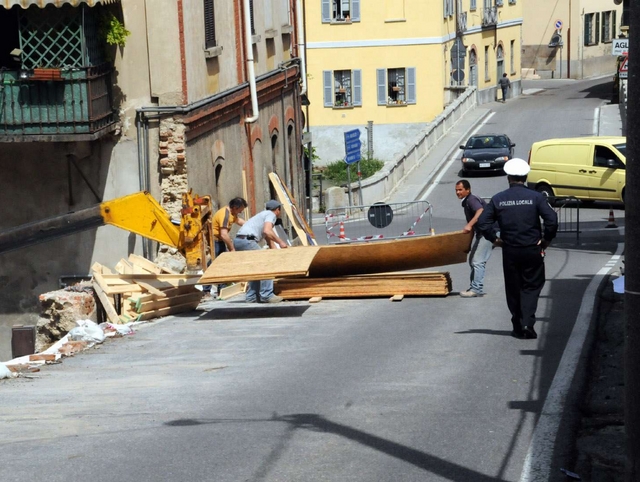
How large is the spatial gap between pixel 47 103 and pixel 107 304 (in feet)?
12.9

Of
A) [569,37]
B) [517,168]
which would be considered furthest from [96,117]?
[569,37]

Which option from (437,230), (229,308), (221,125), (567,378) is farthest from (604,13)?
(567,378)

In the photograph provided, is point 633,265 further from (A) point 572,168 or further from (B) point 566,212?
(A) point 572,168

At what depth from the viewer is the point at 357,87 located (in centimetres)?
5372

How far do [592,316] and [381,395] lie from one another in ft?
16.3

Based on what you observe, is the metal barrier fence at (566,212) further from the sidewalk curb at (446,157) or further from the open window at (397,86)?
the open window at (397,86)

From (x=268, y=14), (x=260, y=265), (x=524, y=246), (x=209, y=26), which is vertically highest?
(x=268, y=14)

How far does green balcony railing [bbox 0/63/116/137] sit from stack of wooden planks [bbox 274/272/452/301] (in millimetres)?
4201

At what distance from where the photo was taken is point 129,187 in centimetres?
1841

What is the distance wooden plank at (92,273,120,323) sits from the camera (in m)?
14.5

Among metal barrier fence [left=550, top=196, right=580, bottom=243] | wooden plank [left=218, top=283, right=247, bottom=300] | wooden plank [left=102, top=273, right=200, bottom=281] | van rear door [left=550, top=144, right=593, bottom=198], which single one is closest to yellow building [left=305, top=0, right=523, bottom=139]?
van rear door [left=550, top=144, right=593, bottom=198]

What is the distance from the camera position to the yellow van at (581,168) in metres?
29.7

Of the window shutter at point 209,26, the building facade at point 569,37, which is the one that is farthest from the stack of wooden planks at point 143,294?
the building facade at point 569,37

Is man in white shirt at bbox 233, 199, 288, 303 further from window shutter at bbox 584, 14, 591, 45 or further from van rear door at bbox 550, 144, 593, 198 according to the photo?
window shutter at bbox 584, 14, 591, 45
